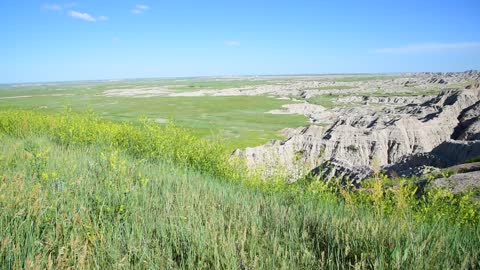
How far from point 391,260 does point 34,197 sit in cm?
517

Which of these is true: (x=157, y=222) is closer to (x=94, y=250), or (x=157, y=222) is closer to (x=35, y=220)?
(x=94, y=250)

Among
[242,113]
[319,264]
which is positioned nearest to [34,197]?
[319,264]

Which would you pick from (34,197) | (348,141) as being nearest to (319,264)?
(34,197)

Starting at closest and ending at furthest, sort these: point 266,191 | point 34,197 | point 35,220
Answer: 1. point 35,220
2. point 34,197
3. point 266,191

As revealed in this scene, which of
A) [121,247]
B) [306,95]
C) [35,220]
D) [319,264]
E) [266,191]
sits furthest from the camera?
[306,95]

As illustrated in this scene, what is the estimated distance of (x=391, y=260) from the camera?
12.1 feet

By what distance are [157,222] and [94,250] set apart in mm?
925

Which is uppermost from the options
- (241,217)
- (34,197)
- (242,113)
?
(34,197)

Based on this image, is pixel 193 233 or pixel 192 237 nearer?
pixel 192 237

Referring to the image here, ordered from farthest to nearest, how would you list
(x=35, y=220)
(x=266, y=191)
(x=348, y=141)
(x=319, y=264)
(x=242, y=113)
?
(x=242, y=113)
(x=348, y=141)
(x=266, y=191)
(x=35, y=220)
(x=319, y=264)

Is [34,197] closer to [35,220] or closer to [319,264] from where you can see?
[35,220]

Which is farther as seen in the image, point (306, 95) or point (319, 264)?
point (306, 95)

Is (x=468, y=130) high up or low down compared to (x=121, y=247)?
down

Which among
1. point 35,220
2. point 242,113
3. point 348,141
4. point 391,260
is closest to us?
point 391,260
